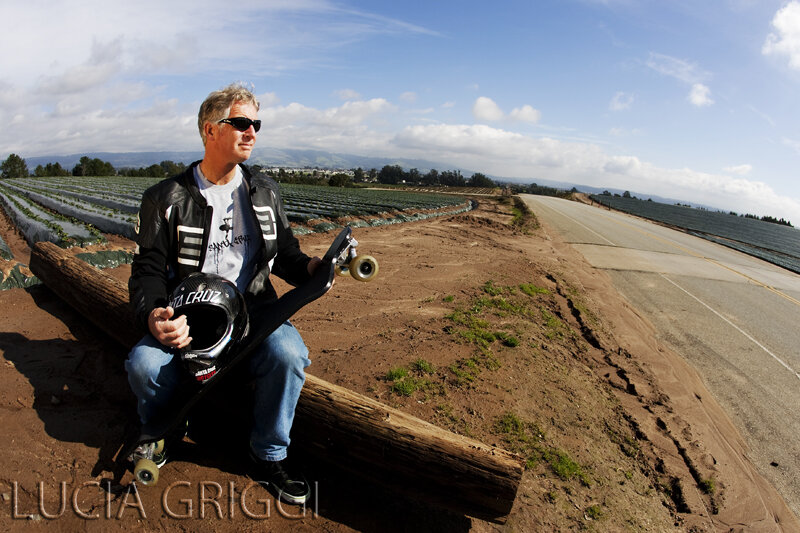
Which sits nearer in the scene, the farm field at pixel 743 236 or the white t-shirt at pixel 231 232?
the white t-shirt at pixel 231 232

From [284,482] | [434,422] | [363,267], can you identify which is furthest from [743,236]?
[284,482]

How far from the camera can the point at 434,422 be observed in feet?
12.8

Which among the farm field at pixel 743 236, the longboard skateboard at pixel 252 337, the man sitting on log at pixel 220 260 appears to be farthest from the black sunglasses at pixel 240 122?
the farm field at pixel 743 236

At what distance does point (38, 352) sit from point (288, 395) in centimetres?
333

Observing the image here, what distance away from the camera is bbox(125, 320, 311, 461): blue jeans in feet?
7.78

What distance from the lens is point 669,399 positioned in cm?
547

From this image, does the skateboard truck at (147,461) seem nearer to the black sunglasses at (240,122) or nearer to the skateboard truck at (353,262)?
the skateboard truck at (353,262)

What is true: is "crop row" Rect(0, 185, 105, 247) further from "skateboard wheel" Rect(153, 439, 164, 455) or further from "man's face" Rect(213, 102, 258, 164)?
"man's face" Rect(213, 102, 258, 164)

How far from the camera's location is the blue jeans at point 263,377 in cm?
237

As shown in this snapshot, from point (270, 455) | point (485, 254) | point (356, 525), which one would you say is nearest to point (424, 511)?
point (356, 525)

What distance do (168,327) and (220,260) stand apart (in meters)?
0.64

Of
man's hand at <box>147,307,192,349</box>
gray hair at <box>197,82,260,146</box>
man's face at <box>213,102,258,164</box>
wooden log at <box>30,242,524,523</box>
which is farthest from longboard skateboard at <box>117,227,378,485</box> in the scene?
gray hair at <box>197,82,260,146</box>

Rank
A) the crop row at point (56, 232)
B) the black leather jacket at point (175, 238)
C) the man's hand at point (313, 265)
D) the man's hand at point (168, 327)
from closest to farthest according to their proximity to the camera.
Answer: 1. the man's hand at point (168, 327)
2. the black leather jacket at point (175, 238)
3. the man's hand at point (313, 265)
4. the crop row at point (56, 232)

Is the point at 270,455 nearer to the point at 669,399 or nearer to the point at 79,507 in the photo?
the point at 79,507
